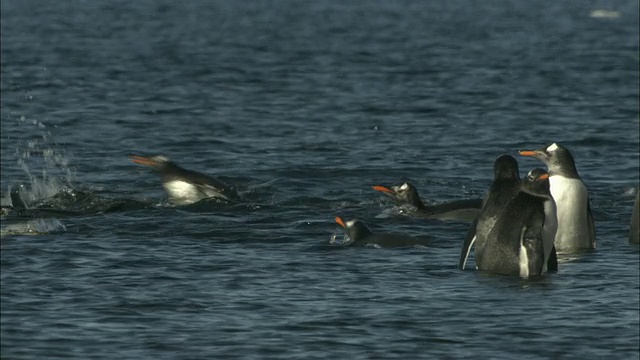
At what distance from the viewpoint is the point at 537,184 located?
16.9 meters

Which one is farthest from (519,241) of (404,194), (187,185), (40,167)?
(40,167)

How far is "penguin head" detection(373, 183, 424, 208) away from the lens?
814 inches

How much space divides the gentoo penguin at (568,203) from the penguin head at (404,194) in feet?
7.96

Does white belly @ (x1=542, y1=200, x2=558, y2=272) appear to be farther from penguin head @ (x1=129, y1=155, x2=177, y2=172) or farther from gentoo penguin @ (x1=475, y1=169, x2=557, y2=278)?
penguin head @ (x1=129, y1=155, x2=177, y2=172)

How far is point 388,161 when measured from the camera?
2684 centimetres


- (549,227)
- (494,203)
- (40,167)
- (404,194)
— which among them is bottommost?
(40,167)

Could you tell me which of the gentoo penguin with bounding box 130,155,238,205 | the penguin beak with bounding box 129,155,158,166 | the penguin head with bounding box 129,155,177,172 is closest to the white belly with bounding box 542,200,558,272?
the gentoo penguin with bounding box 130,155,238,205

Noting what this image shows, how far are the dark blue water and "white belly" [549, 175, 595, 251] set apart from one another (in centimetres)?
39

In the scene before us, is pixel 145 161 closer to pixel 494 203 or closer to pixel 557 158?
pixel 557 158

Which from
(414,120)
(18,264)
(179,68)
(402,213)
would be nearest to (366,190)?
(402,213)

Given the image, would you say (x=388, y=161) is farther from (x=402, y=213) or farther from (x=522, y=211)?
(x=522, y=211)

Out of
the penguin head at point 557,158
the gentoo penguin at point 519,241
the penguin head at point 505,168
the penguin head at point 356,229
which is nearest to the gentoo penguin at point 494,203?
the penguin head at point 505,168

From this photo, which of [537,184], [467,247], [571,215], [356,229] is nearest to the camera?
[467,247]

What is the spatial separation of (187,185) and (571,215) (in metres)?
5.52
